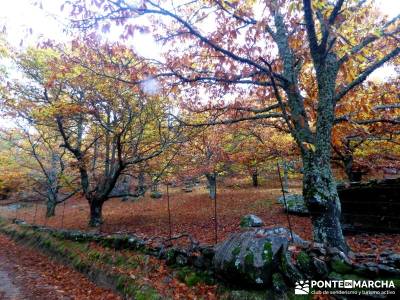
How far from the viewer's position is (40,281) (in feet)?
26.1

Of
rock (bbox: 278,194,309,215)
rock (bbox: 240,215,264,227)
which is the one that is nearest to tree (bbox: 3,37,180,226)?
rock (bbox: 240,215,264,227)

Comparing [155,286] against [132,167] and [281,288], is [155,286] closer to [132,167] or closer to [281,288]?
[281,288]

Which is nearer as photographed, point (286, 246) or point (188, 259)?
point (286, 246)

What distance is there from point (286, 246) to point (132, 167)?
10124mm

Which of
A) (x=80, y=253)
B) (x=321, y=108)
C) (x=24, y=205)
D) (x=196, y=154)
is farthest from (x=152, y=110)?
(x=24, y=205)

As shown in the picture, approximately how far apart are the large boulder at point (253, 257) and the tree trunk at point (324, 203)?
2.40 ft

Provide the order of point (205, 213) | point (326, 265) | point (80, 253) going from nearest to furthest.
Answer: point (326, 265)
point (80, 253)
point (205, 213)

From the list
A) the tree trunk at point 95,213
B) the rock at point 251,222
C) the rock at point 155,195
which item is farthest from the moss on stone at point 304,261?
the rock at point 155,195

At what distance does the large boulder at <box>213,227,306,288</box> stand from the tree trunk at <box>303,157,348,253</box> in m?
0.73

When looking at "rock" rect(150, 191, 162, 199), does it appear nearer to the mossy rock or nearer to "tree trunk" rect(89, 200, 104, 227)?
"tree trunk" rect(89, 200, 104, 227)

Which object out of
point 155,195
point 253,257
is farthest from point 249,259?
point 155,195

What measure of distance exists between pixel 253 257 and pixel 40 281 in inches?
254

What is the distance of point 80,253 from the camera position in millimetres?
9445

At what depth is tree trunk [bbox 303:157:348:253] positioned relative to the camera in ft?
17.7
